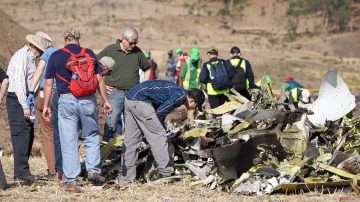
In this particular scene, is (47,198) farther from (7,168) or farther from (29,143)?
(7,168)

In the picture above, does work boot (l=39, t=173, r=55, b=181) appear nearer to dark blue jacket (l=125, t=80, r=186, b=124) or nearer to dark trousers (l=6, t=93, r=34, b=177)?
dark trousers (l=6, t=93, r=34, b=177)

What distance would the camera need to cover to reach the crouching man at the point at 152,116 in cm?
820

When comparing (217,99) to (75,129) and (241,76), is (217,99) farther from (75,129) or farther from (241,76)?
(75,129)

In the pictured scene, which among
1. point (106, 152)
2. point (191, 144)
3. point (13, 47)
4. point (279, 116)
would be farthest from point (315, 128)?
point (13, 47)

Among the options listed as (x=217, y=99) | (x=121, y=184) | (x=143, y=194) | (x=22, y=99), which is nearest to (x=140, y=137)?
(x=121, y=184)

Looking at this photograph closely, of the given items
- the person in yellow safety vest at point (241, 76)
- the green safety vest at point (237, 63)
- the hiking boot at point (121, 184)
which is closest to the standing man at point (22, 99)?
the hiking boot at point (121, 184)

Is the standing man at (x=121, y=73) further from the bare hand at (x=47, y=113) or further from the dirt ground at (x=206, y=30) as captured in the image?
the dirt ground at (x=206, y=30)

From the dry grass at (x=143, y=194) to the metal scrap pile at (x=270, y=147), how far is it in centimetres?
15

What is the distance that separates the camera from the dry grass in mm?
7433

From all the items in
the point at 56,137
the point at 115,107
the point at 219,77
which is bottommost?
the point at 56,137

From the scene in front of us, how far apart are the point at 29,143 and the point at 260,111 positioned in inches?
107

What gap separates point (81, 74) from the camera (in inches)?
307

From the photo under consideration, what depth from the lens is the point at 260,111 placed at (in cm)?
870

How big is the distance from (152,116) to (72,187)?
3.78 feet
